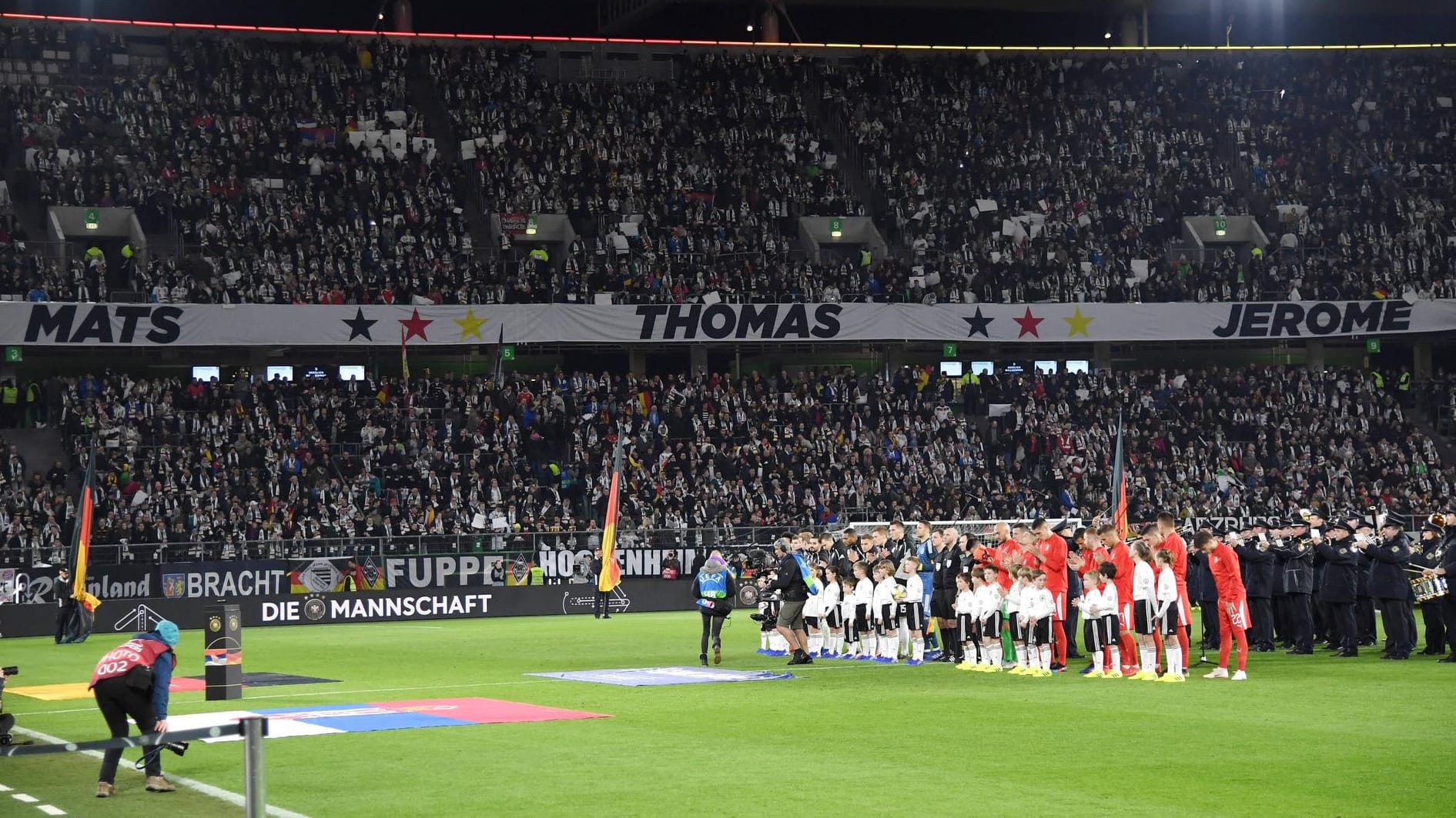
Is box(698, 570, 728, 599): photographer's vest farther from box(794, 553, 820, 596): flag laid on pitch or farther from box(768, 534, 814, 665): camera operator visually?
box(794, 553, 820, 596): flag laid on pitch

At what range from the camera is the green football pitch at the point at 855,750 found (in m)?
11.9

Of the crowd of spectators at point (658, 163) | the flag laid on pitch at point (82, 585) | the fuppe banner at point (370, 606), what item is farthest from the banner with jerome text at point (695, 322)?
the flag laid on pitch at point (82, 585)

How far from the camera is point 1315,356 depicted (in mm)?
55188

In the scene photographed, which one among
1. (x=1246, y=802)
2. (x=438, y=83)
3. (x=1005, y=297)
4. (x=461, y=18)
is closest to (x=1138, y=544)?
(x=1246, y=802)

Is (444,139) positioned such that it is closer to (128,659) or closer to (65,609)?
(65,609)

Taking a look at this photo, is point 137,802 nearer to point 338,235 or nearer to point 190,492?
point 190,492

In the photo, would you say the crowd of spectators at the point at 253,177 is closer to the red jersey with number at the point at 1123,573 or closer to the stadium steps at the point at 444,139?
the stadium steps at the point at 444,139

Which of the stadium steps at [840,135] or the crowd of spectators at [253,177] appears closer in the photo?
the crowd of spectators at [253,177]

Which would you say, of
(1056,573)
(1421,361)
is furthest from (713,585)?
(1421,361)

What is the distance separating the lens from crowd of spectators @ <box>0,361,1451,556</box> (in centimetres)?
4147

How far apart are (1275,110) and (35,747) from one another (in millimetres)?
57705

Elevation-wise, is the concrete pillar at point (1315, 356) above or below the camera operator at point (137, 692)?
above

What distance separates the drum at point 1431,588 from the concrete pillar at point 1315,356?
108 feet

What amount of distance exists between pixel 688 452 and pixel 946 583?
22.4m
